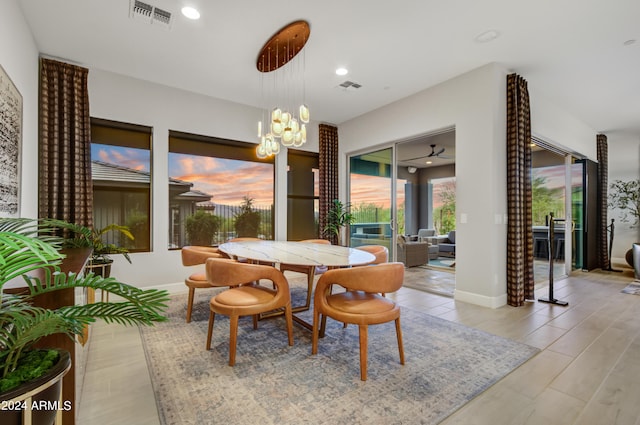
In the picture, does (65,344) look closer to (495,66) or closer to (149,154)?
(149,154)

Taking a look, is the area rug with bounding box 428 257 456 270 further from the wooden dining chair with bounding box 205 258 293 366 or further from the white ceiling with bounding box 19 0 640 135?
the wooden dining chair with bounding box 205 258 293 366

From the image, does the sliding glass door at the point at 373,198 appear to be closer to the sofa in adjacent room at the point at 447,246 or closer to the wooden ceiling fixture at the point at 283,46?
the wooden ceiling fixture at the point at 283,46

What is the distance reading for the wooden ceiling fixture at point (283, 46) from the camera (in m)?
2.87

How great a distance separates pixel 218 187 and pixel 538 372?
4.71 metres

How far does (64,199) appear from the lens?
3318 millimetres

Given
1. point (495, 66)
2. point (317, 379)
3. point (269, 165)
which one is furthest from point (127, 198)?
point (495, 66)

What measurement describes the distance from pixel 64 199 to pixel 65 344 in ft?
9.30

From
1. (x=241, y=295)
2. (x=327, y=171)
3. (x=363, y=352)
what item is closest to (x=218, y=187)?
(x=327, y=171)

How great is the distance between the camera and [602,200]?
6.12 meters

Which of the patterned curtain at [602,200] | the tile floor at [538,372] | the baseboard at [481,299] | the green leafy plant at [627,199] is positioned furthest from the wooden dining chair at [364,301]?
the green leafy plant at [627,199]

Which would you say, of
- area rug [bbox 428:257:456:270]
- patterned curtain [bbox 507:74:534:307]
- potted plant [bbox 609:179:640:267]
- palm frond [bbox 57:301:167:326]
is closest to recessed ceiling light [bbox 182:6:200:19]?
palm frond [bbox 57:301:167:326]

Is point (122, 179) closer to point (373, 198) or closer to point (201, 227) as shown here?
point (201, 227)

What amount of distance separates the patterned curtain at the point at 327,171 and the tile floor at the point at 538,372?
2.71 metres

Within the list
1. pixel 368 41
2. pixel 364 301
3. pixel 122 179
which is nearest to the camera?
pixel 364 301
